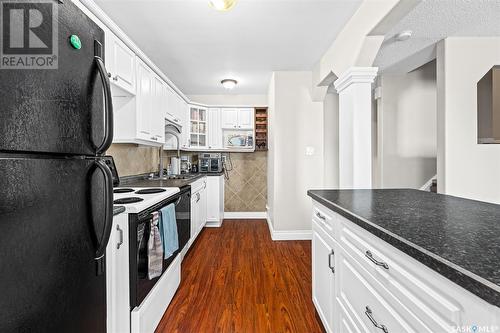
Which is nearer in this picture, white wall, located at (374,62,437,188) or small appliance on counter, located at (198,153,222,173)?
white wall, located at (374,62,437,188)

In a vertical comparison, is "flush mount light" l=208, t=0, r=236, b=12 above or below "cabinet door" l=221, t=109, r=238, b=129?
above

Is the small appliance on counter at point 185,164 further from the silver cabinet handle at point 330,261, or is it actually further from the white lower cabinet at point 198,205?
the silver cabinet handle at point 330,261

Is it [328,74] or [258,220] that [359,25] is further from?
[258,220]

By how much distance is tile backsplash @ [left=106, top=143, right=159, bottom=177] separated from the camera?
261 centimetres

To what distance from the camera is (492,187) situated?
8.54 feet

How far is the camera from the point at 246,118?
15.5 feet

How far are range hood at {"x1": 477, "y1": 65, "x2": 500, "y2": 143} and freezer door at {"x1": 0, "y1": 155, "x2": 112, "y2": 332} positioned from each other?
3532mm

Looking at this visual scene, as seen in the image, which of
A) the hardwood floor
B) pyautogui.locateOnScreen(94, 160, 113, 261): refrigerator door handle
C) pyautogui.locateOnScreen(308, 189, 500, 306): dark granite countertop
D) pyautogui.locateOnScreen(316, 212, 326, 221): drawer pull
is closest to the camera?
pyautogui.locateOnScreen(308, 189, 500, 306): dark granite countertop

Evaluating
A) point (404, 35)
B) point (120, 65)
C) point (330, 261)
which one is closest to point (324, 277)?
point (330, 261)

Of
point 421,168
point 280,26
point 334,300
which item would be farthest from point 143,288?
point 421,168

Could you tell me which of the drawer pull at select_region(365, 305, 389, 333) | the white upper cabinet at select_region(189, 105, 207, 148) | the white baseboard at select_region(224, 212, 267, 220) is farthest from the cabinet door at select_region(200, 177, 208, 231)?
the drawer pull at select_region(365, 305, 389, 333)

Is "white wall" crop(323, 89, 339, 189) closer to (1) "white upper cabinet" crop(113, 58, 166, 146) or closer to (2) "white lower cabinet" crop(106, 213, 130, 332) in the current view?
(1) "white upper cabinet" crop(113, 58, 166, 146)

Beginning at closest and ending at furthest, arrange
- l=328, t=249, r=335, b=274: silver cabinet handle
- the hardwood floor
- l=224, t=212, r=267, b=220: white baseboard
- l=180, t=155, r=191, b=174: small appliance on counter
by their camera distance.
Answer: l=328, t=249, r=335, b=274: silver cabinet handle → the hardwood floor → l=180, t=155, r=191, b=174: small appliance on counter → l=224, t=212, r=267, b=220: white baseboard

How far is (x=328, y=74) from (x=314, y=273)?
2266 mm
